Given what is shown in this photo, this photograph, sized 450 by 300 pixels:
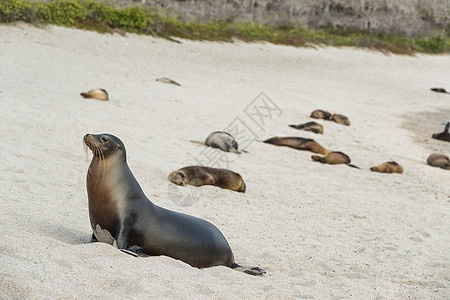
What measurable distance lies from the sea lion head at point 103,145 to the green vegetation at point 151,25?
15.5 meters

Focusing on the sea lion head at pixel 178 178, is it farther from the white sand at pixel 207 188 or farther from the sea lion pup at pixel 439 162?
the sea lion pup at pixel 439 162

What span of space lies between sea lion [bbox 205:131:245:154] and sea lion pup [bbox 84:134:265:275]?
585 cm

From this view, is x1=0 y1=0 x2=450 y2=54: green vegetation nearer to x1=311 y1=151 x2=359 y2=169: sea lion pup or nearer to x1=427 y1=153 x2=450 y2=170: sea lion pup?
x1=311 y1=151 x2=359 y2=169: sea lion pup

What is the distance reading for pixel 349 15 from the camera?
4528 centimetres

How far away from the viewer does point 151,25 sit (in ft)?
76.8

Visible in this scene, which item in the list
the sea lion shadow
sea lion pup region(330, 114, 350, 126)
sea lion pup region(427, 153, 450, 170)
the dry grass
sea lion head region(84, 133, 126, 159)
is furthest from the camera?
the dry grass

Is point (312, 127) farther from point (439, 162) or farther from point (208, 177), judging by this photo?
point (208, 177)

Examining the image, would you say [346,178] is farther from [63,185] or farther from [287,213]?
[63,185]

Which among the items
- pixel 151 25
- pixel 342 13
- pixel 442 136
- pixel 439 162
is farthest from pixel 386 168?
pixel 342 13

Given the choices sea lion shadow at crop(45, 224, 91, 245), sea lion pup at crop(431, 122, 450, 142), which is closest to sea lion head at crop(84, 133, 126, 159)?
sea lion shadow at crop(45, 224, 91, 245)

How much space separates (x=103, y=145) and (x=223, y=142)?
6.08 meters

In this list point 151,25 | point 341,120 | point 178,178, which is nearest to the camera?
point 178,178

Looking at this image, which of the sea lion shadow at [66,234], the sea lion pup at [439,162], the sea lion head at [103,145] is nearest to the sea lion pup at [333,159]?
the sea lion pup at [439,162]

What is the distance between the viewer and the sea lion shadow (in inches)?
157
